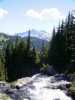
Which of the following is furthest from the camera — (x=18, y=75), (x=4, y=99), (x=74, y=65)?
(x=18, y=75)

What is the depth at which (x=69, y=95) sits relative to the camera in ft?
152

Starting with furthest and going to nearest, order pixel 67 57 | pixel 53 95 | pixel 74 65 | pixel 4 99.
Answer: pixel 67 57, pixel 74 65, pixel 53 95, pixel 4 99

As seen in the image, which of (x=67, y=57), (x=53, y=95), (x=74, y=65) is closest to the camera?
(x=53, y=95)

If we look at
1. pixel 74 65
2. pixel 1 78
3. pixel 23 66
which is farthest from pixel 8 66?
pixel 74 65

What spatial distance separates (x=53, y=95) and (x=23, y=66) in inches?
2603

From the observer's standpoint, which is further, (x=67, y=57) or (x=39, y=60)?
(x=39, y=60)

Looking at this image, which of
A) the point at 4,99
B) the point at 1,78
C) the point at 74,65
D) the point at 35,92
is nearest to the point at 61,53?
the point at 74,65

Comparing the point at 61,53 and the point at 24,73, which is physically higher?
the point at 61,53

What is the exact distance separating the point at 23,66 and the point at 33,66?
4123 millimetres

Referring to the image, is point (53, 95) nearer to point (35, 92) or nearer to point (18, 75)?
point (35, 92)

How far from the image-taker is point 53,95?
46094 mm

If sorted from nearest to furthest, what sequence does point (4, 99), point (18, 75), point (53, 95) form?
point (4, 99), point (53, 95), point (18, 75)

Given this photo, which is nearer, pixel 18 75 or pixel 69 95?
pixel 69 95

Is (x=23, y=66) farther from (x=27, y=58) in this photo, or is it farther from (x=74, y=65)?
(x=74, y=65)
